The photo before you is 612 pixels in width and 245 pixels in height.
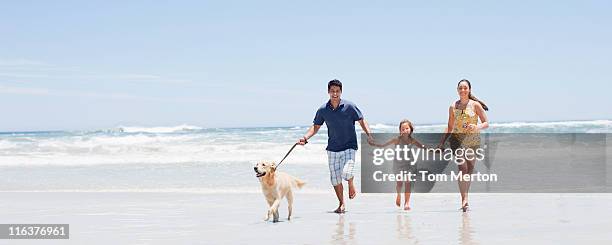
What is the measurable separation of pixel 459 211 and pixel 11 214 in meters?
5.57

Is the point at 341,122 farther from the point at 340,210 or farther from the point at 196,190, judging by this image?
the point at 196,190

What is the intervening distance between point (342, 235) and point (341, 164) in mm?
1572

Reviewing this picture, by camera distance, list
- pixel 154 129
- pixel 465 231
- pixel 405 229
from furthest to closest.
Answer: pixel 154 129
pixel 405 229
pixel 465 231

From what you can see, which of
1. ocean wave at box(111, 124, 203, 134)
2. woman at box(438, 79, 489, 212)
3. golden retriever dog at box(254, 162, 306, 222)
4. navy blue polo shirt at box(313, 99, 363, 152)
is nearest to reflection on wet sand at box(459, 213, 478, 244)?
woman at box(438, 79, 489, 212)

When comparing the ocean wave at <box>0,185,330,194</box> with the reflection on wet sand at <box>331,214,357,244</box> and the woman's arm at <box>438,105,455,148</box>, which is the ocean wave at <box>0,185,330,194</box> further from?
the reflection on wet sand at <box>331,214,357,244</box>

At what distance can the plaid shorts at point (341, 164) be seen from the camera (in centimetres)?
761

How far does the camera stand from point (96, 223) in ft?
23.7

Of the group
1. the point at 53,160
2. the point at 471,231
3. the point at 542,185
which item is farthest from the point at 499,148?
the point at 471,231

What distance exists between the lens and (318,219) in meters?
7.38

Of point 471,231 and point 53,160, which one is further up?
point 53,160

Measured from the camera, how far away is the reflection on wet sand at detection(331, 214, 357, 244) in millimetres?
5915

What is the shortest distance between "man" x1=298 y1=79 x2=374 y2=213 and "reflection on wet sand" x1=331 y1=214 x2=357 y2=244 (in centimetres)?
80

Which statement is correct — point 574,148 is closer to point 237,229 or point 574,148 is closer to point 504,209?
point 504,209

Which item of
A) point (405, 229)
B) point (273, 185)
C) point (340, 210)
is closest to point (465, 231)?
point (405, 229)
